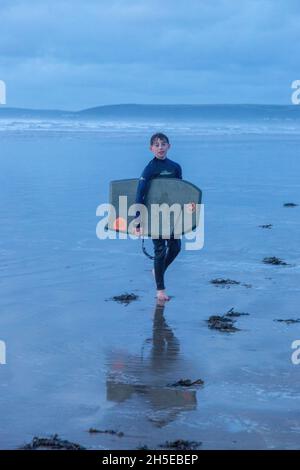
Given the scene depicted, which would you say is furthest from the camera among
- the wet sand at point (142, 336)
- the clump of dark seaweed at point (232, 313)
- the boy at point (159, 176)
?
the boy at point (159, 176)

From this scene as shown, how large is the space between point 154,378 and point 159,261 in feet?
8.96

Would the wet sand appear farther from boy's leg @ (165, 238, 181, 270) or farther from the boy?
boy's leg @ (165, 238, 181, 270)

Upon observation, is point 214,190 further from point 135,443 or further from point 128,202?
point 135,443

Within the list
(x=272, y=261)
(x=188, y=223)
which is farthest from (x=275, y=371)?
(x=272, y=261)

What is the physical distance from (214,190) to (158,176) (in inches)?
387

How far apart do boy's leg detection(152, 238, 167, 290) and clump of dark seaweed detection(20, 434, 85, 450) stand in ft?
12.7

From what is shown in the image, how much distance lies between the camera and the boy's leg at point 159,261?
30.3 ft

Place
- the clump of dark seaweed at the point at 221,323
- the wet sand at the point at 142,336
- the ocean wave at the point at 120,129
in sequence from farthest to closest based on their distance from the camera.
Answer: the ocean wave at the point at 120,129, the clump of dark seaweed at the point at 221,323, the wet sand at the point at 142,336

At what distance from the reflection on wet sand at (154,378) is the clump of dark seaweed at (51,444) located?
2.06ft

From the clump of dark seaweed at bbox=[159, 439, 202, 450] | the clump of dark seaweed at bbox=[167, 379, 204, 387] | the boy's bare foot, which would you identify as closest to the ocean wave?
the boy's bare foot

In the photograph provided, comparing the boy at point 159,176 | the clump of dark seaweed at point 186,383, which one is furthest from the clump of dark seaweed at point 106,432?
the boy at point 159,176

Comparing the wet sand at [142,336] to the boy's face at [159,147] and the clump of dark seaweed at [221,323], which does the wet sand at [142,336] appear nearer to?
the clump of dark seaweed at [221,323]

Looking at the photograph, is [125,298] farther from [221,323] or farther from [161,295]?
[221,323]

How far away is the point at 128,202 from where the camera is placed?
987 cm
